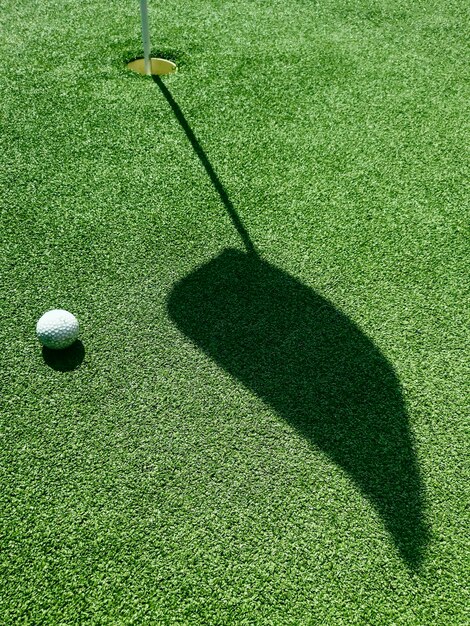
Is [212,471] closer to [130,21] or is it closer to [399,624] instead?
[399,624]

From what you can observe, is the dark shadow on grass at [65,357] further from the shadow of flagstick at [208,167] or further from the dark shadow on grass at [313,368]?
the shadow of flagstick at [208,167]

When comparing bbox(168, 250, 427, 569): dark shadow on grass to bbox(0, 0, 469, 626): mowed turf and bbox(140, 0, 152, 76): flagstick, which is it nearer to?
bbox(0, 0, 469, 626): mowed turf

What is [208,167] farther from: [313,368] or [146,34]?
[313,368]

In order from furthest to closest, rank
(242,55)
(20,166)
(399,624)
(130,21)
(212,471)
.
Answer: (130,21) < (242,55) < (20,166) < (212,471) < (399,624)

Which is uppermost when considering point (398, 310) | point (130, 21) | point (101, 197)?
point (130, 21)

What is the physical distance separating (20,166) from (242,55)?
80.0 inches

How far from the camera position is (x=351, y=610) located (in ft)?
6.45

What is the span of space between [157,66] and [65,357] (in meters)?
2.81

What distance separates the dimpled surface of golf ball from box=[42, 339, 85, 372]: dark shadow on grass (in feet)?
0.17

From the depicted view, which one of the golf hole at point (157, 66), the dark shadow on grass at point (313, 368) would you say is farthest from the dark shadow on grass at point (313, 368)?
the golf hole at point (157, 66)

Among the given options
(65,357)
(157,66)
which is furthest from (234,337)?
(157,66)

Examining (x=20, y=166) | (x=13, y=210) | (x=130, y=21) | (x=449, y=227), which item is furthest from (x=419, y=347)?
(x=130, y=21)

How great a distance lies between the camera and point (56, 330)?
2.55 meters

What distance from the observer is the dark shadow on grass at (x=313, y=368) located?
2277 mm
